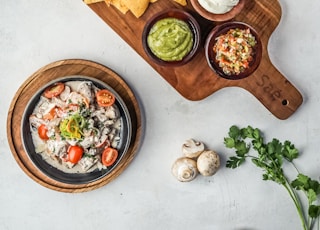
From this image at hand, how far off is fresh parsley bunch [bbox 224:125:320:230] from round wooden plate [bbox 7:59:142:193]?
2.15 feet

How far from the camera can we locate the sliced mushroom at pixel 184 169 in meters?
3.61

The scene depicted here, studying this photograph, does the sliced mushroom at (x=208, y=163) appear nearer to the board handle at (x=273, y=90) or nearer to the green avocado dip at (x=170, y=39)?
the board handle at (x=273, y=90)

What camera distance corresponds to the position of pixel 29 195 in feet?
12.2

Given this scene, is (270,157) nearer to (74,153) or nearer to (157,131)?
(157,131)

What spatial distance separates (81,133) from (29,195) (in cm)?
69

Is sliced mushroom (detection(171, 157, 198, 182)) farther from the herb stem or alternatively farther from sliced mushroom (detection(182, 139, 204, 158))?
the herb stem

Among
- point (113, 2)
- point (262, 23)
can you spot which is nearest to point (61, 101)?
point (113, 2)

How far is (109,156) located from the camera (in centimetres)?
350

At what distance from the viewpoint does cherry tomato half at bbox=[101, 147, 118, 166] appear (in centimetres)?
350

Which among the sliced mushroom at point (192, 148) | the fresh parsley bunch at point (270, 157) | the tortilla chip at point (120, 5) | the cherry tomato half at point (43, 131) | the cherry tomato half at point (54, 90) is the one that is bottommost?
the fresh parsley bunch at point (270, 157)

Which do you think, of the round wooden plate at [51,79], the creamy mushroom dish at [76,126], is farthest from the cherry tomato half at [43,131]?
the round wooden plate at [51,79]

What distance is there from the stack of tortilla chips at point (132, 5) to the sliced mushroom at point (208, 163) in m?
1.00

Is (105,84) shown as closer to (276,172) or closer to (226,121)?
(226,121)

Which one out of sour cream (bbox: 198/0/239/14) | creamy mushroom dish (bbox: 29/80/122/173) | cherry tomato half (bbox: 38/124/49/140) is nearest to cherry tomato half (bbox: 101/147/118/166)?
creamy mushroom dish (bbox: 29/80/122/173)
